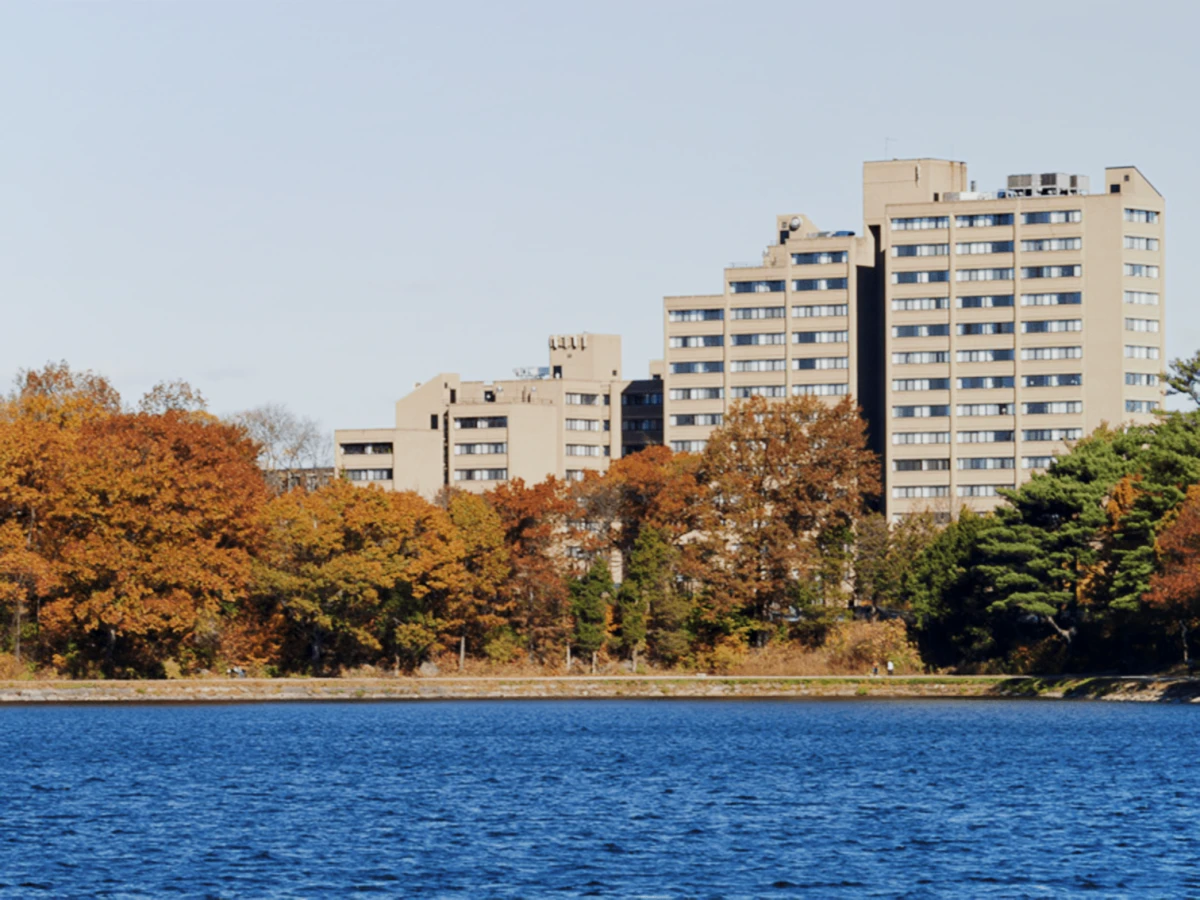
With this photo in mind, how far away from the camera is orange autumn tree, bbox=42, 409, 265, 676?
4552 inches

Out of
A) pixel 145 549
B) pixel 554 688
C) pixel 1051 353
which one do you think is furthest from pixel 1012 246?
pixel 145 549

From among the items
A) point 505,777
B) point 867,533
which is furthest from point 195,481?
point 505,777

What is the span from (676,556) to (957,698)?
24.3 meters

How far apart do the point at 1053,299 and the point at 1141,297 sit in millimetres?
9104

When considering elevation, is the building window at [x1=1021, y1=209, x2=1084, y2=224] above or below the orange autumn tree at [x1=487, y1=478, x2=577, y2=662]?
above

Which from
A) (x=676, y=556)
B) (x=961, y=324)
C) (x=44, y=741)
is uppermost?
(x=961, y=324)

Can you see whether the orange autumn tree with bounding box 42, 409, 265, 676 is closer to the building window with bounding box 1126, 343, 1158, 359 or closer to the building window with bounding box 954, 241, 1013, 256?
the building window with bounding box 954, 241, 1013, 256

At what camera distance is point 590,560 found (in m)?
139

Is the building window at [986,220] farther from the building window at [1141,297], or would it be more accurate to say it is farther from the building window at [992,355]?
the building window at [1141,297]

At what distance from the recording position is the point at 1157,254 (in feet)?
645

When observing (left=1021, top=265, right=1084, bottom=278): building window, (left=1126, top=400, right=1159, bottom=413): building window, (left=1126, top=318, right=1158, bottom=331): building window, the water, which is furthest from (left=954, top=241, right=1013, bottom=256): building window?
the water

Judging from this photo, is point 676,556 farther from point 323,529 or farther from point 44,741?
point 44,741

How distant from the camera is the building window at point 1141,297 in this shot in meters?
195

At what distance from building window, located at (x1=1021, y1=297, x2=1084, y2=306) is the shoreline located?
84345 millimetres
